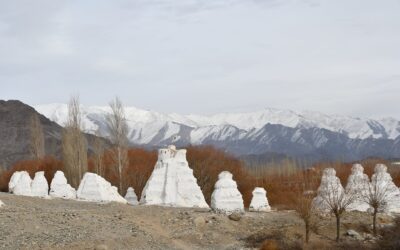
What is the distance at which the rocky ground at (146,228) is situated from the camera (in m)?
26.7

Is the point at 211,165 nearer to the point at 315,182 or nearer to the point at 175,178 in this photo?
the point at 315,182

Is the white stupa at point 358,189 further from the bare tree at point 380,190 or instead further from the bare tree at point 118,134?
the bare tree at point 118,134

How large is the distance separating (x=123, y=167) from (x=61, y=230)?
31058 millimetres

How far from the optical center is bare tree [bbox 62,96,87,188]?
61.0 m

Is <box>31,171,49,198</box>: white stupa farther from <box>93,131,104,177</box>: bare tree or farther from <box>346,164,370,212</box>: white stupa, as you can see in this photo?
<box>346,164,370,212</box>: white stupa

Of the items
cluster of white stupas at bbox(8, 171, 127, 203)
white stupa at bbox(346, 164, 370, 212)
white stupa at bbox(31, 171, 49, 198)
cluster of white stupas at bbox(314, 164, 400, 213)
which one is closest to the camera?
cluster of white stupas at bbox(314, 164, 400, 213)

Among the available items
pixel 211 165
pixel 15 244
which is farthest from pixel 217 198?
pixel 211 165

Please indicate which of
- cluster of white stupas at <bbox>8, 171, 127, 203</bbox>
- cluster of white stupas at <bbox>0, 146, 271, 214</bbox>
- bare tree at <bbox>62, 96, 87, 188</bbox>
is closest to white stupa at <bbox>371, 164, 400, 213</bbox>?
cluster of white stupas at <bbox>0, 146, 271, 214</bbox>

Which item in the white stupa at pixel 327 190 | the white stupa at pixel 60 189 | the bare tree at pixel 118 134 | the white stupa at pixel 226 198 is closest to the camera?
the white stupa at pixel 226 198

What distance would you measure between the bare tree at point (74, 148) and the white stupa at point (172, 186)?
863 inches

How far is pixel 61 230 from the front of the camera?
91.0ft

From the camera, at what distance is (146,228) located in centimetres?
3036

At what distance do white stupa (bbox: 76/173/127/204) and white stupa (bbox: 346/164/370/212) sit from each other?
1556 centimetres

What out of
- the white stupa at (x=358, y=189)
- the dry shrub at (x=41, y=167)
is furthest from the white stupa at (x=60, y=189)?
the dry shrub at (x=41, y=167)
